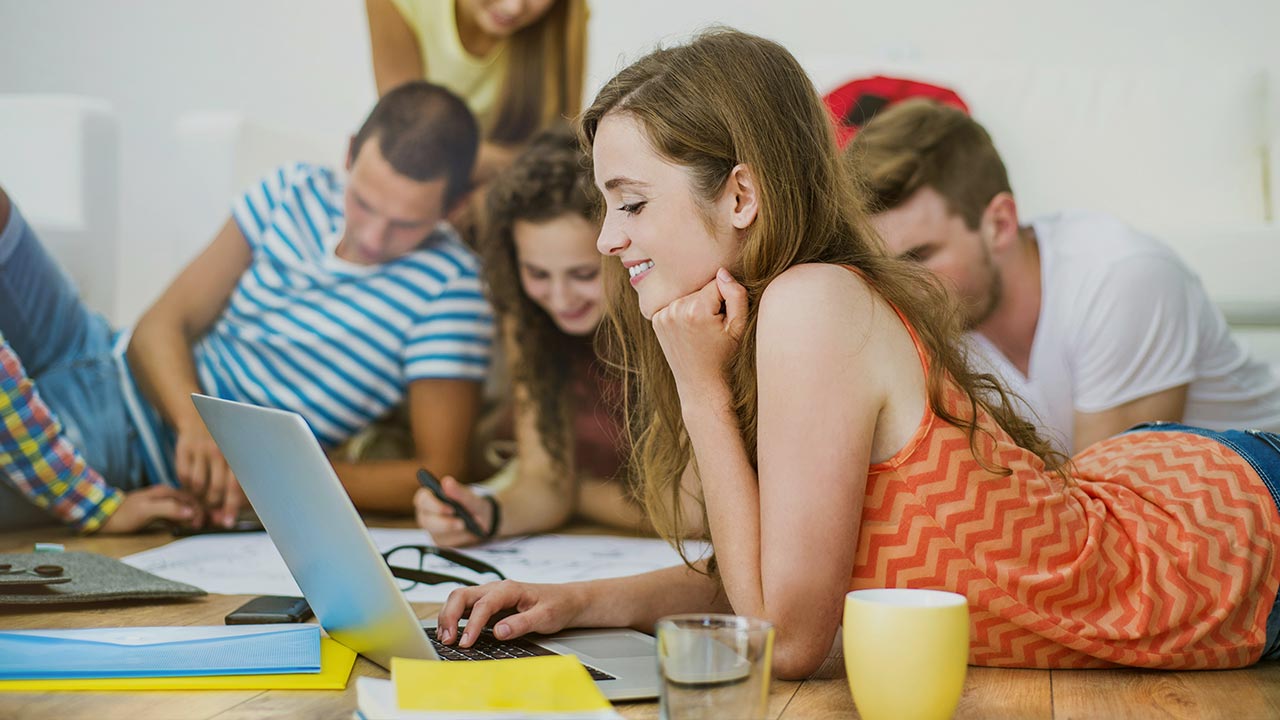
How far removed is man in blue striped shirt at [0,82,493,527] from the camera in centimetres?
227

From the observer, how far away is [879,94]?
7.16 feet

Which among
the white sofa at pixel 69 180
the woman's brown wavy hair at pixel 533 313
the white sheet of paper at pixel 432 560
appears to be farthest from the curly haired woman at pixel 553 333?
the white sofa at pixel 69 180

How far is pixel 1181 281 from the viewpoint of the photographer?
1.88m

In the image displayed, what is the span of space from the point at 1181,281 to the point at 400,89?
4.81 ft

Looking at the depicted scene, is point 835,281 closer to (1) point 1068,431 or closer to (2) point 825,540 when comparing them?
(2) point 825,540

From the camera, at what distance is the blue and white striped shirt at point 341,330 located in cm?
229

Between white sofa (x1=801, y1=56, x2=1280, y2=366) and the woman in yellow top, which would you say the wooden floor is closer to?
white sofa (x1=801, y1=56, x2=1280, y2=366)

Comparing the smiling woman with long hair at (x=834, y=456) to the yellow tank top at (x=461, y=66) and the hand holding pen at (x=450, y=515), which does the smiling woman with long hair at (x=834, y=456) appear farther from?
the yellow tank top at (x=461, y=66)

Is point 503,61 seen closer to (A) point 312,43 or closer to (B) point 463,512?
(A) point 312,43

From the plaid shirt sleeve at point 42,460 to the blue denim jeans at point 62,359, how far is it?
4 cm

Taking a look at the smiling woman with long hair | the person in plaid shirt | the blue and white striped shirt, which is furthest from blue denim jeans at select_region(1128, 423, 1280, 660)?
the person in plaid shirt

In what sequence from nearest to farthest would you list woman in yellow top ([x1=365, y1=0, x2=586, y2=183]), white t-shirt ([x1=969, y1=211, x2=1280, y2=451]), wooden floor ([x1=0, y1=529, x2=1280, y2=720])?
wooden floor ([x1=0, y1=529, x2=1280, y2=720])
white t-shirt ([x1=969, y1=211, x2=1280, y2=451])
woman in yellow top ([x1=365, y1=0, x2=586, y2=183])

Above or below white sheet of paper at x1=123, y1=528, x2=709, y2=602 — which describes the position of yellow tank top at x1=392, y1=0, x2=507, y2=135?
above

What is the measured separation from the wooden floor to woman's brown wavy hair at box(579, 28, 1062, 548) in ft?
0.68
